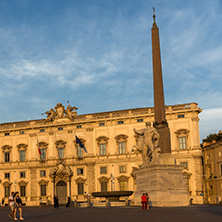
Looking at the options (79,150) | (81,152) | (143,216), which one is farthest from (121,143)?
(143,216)

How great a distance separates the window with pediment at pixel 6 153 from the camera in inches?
2356

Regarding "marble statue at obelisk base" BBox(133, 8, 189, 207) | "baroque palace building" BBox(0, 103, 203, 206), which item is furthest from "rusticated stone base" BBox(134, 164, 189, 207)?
"baroque palace building" BBox(0, 103, 203, 206)

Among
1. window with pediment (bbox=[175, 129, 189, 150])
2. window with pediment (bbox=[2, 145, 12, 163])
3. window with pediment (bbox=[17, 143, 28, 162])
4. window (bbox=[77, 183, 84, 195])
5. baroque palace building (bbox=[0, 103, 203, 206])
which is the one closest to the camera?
window with pediment (bbox=[175, 129, 189, 150])

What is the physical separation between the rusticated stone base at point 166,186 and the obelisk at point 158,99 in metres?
1.98

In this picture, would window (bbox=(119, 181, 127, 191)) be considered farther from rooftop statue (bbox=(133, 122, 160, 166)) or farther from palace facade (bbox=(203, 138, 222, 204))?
rooftop statue (bbox=(133, 122, 160, 166))

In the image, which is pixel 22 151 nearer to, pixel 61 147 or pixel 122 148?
pixel 61 147

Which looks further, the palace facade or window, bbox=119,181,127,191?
window, bbox=119,181,127,191

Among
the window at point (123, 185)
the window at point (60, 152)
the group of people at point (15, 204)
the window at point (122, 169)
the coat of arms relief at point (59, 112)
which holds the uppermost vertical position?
the coat of arms relief at point (59, 112)

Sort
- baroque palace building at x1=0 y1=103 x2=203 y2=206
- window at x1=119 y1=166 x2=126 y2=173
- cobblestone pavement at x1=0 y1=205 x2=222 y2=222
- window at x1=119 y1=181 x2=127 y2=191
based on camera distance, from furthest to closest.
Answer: window at x1=119 y1=166 x2=126 y2=173 < window at x1=119 y1=181 x2=127 y2=191 < baroque palace building at x1=0 y1=103 x2=203 y2=206 < cobblestone pavement at x1=0 y1=205 x2=222 y2=222

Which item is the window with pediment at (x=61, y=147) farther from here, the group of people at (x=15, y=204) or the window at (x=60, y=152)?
the group of people at (x=15, y=204)

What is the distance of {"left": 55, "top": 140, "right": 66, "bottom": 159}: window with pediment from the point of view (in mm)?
57519

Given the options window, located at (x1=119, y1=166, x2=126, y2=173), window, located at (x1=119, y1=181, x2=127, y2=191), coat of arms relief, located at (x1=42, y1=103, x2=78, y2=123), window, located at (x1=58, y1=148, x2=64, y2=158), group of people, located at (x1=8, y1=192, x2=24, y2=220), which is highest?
coat of arms relief, located at (x1=42, y1=103, x2=78, y2=123)

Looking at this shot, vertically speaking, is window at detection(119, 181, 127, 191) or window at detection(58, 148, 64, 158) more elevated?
window at detection(58, 148, 64, 158)

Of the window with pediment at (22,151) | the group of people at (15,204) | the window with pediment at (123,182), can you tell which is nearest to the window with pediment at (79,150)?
the window with pediment at (123,182)
